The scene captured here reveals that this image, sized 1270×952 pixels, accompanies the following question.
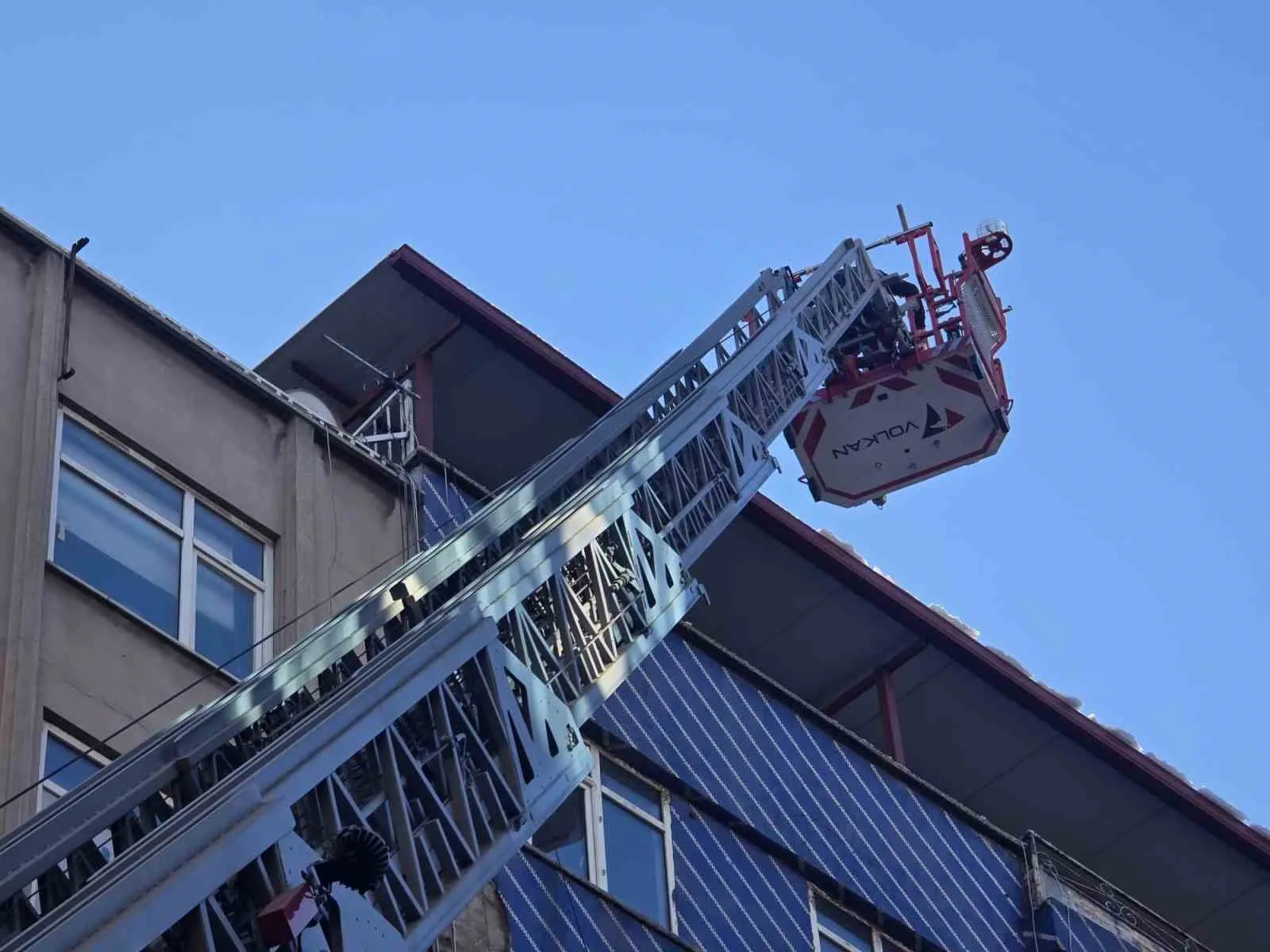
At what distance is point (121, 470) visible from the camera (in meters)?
17.7

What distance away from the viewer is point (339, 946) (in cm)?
948

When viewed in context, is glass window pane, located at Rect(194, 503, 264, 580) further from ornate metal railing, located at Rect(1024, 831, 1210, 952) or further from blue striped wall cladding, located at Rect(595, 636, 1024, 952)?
ornate metal railing, located at Rect(1024, 831, 1210, 952)

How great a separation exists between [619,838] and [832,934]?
2808 mm

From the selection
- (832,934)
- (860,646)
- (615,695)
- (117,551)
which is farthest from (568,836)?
(860,646)

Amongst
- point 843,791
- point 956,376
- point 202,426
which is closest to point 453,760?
point 202,426

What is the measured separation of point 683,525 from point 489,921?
3.37m

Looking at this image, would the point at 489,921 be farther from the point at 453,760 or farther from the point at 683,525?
the point at 453,760

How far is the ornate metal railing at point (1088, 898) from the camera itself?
77.3ft

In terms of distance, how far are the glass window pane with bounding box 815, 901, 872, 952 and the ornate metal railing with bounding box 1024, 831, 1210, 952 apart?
8.80 feet

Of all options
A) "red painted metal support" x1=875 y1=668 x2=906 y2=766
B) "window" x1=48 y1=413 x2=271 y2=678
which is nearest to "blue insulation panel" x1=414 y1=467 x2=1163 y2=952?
"red painted metal support" x1=875 y1=668 x2=906 y2=766

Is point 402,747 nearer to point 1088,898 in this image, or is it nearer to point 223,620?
point 223,620

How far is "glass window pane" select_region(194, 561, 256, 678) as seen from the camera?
1720 cm

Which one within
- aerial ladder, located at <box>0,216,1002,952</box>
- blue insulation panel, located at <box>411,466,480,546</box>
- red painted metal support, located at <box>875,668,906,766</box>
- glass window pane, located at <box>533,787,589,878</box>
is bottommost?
aerial ladder, located at <box>0,216,1002,952</box>

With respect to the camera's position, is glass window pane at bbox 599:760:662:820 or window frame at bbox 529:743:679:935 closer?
window frame at bbox 529:743:679:935
